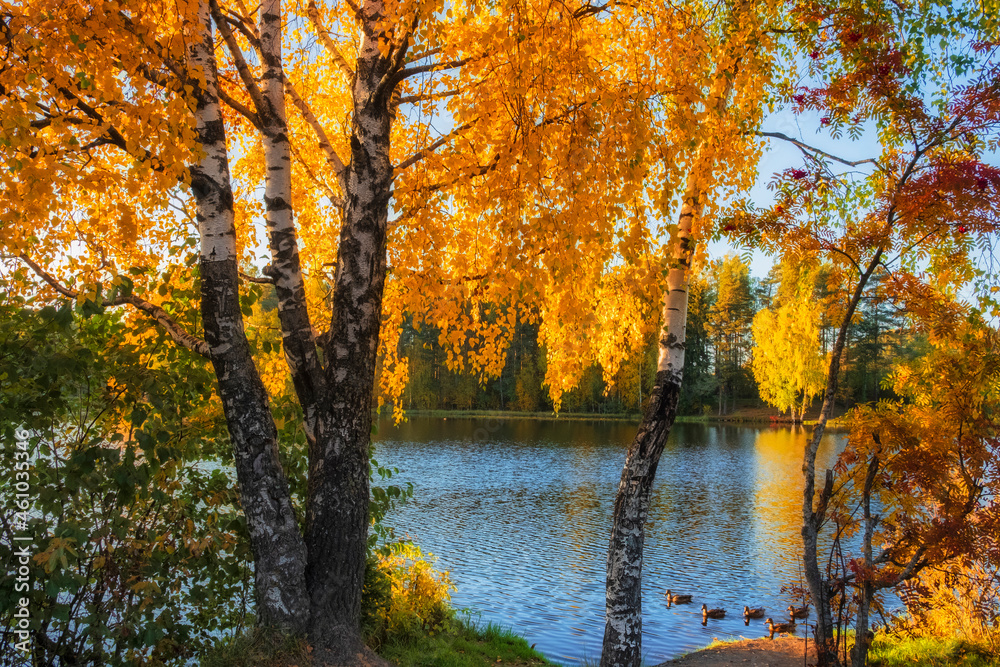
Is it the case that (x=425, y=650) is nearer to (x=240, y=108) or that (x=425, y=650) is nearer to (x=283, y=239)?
(x=283, y=239)

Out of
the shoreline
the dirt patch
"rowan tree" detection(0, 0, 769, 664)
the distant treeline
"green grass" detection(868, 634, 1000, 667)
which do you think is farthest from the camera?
the distant treeline

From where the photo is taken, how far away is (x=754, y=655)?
22.0 feet

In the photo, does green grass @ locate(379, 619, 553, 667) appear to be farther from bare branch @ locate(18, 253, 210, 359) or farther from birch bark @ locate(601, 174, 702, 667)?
bare branch @ locate(18, 253, 210, 359)

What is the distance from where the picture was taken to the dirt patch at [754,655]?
20.7ft

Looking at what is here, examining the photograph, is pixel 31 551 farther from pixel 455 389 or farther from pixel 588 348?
pixel 455 389

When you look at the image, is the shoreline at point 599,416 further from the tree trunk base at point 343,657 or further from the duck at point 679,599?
the tree trunk base at point 343,657

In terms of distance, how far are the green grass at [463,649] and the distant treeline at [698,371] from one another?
34.0 metres

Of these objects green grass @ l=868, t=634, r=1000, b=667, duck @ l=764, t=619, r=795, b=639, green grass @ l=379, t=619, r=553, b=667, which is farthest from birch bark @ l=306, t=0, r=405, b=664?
duck @ l=764, t=619, r=795, b=639

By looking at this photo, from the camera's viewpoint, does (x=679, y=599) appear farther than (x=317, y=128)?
Yes

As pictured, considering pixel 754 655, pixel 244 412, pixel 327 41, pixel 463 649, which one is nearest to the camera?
pixel 244 412

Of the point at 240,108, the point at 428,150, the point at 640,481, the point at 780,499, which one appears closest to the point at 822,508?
the point at 640,481

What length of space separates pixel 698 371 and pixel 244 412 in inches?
1815

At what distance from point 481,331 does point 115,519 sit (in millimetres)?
3541

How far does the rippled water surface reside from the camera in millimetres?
8859
